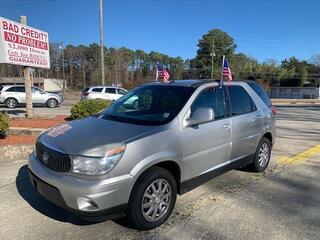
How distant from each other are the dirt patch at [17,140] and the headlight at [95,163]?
5.14 meters

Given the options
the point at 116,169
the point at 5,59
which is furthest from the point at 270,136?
the point at 5,59

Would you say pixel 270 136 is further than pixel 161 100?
Yes

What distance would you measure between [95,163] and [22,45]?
9.86 m

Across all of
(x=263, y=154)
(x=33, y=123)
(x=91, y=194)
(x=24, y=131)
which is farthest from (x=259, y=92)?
(x=33, y=123)

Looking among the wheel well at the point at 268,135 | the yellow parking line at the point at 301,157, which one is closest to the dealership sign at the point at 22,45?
the wheel well at the point at 268,135

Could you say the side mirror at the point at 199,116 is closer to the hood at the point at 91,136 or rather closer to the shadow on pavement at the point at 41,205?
the hood at the point at 91,136

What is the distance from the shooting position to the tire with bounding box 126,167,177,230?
3793mm

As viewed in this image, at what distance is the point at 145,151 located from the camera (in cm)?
384

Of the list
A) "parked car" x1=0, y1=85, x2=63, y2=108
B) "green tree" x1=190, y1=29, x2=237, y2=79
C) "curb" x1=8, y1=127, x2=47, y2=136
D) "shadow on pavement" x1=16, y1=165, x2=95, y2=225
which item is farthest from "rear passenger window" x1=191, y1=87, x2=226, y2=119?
"green tree" x1=190, y1=29, x2=237, y2=79

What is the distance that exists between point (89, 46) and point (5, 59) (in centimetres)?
8430

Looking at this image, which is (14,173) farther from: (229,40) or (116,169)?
(229,40)

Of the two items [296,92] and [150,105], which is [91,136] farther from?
[296,92]

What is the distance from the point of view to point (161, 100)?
Answer: 4980 mm

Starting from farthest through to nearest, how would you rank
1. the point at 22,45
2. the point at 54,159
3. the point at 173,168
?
the point at 22,45 → the point at 173,168 → the point at 54,159
